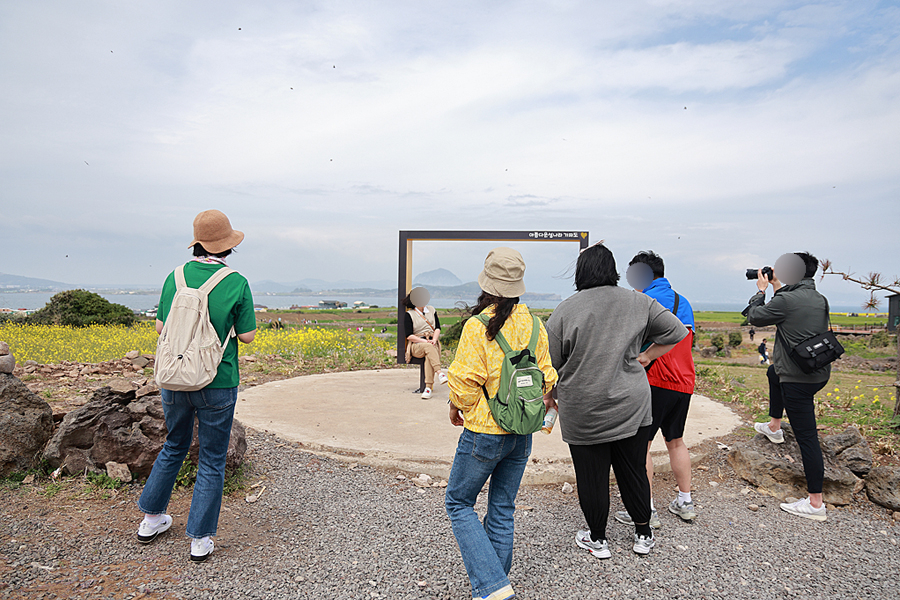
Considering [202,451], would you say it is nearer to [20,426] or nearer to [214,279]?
[214,279]

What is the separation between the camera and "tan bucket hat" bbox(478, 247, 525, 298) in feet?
8.96

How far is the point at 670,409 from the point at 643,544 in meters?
0.93

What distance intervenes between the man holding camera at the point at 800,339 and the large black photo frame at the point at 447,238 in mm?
5129

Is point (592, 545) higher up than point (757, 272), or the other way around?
point (757, 272)

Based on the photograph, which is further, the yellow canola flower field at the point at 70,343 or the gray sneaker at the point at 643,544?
the yellow canola flower field at the point at 70,343

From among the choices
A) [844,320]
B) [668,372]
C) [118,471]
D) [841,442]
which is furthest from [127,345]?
[844,320]

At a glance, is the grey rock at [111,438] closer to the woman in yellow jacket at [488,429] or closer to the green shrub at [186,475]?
the green shrub at [186,475]

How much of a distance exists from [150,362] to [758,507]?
32.2 feet

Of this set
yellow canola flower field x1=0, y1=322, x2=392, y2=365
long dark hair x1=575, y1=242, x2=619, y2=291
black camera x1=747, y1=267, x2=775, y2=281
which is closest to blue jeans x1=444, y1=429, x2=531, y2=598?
long dark hair x1=575, y1=242, x2=619, y2=291

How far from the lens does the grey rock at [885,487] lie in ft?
14.1

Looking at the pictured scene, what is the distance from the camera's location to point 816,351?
3977 millimetres

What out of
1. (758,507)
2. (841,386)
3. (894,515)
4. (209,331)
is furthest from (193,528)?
(841,386)

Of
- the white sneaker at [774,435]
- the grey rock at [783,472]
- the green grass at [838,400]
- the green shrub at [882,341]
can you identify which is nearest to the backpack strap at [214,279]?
the grey rock at [783,472]

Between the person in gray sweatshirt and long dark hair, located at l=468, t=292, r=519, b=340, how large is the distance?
1.97 feet
